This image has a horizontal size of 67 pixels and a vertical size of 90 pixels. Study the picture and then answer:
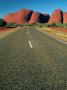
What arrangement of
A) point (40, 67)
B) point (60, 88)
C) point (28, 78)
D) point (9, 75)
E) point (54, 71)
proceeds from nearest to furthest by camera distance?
point (60, 88), point (28, 78), point (9, 75), point (54, 71), point (40, 67)

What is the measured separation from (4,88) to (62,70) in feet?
8.25

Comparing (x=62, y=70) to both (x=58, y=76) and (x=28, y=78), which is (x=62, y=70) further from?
(x=28, y=78)

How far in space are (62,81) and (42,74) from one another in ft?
3.06

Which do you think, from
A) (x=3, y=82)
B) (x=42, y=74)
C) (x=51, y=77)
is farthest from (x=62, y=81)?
(x=3, y=82)

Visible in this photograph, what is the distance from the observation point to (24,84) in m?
5.23

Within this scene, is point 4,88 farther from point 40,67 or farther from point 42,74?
point 40,67

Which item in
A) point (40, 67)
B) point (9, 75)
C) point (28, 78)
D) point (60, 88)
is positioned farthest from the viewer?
point (40, 67)

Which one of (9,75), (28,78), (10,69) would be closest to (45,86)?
(28,78)

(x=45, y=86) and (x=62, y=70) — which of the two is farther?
(x=62, y=70)

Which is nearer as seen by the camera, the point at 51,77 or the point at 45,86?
the point at 45,86

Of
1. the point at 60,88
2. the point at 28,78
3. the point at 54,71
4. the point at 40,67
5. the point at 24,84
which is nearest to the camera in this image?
the point at 60,88

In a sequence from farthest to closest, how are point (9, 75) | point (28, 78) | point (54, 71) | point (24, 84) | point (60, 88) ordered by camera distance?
point (54, 71), point (9, 75), point (28, 78), point (24, 84), point (60, 88)

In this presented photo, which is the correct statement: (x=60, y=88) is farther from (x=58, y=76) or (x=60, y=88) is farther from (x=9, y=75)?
(x=9, y=75)

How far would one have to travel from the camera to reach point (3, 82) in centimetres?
545
